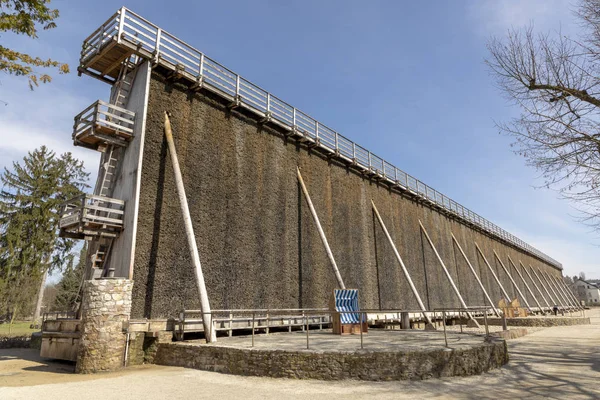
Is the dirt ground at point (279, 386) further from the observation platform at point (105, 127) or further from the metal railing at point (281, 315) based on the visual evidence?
the observation platform at point (105, 127)

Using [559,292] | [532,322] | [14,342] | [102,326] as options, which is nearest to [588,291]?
[559,292]

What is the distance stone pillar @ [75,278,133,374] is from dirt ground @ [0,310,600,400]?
40cm

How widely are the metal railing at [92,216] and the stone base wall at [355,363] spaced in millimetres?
5491

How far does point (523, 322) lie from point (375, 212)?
12679 millimetres

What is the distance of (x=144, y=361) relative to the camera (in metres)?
9.92

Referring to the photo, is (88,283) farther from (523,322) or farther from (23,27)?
(523,322)

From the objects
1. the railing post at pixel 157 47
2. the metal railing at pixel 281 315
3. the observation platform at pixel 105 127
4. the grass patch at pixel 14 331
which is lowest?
the grass patch at pixel 14 331

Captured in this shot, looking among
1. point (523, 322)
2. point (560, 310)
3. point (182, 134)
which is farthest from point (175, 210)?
point (560, 310)

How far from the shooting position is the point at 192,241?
36.8 ft

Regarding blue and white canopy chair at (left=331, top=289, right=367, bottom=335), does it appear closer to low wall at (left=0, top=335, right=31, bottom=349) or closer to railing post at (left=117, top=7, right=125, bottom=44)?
railing post at (left=117, top=7, right=125, bottom=44)

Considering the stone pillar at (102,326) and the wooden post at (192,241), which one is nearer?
the stone pillar at (102,326)

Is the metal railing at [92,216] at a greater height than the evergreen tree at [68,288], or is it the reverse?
the metal railing at [92,216]

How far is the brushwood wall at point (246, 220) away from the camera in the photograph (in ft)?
38.8

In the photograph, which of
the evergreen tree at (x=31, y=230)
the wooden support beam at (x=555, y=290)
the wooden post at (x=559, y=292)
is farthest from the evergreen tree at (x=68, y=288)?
the wooden post at (x=559, y=292)
